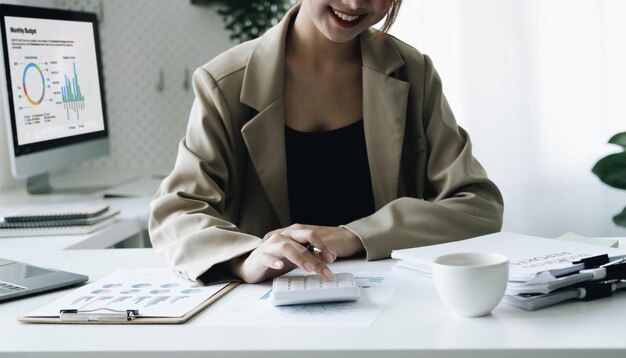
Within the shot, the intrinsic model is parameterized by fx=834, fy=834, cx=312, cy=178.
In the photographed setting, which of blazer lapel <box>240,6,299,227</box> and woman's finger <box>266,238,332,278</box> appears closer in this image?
woman's finger <box>266,238,332,278</box>

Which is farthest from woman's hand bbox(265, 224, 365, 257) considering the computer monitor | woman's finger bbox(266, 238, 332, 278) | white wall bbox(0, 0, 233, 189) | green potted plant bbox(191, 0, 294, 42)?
white wall bbox(0, 0, 233, 189)

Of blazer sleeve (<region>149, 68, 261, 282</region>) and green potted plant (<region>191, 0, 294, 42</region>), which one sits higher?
green potted plant (<region>191, 0, 294, 42</region>)

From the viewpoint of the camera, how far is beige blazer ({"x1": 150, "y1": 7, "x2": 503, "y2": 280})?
1.39 meters

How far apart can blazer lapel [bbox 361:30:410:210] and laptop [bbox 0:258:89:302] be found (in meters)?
0.59

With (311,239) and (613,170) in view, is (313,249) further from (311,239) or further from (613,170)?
(613,170)

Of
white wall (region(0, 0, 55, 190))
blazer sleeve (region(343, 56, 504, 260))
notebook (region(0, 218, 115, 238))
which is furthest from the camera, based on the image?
white wall (region(0, 0, 55, 190))

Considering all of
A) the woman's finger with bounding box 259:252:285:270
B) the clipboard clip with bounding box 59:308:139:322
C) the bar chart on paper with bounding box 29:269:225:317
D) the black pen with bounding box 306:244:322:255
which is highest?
the black pen with bounding box 306:244:322:255

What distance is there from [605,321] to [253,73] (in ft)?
2.74

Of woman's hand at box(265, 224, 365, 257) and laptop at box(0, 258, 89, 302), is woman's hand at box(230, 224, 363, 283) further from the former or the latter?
laptop at box(0, 258, 89, 302)

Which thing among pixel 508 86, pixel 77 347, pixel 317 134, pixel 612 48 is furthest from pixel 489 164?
pixel 77 347

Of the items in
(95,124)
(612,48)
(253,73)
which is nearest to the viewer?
(253,73)

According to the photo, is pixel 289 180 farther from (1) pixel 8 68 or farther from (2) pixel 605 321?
(1) pixel 8 68

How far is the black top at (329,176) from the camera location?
1592mm

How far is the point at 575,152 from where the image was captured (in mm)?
3023
